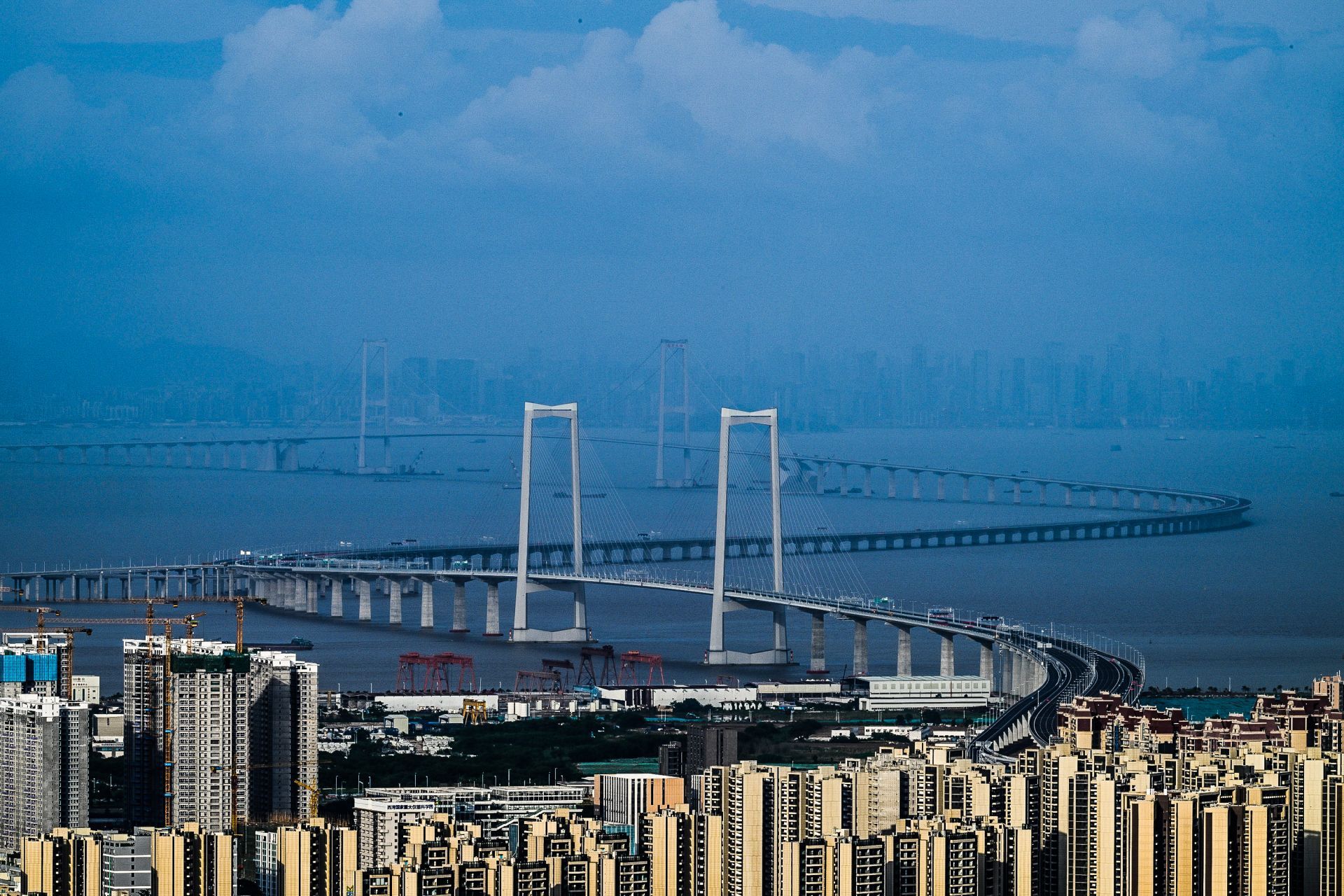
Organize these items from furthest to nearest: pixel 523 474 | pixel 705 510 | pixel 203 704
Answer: pixel 705 510 → pixel 523 474 → pixel 203 704

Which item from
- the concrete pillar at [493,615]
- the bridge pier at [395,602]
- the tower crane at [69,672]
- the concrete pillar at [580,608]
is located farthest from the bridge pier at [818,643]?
the tower crane at [69,672]

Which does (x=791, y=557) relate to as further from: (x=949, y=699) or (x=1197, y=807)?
(x=1197, y=807)

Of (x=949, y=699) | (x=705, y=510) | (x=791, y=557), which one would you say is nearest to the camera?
(x=949, y=699)

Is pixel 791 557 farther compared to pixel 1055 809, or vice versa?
pixel 791 557

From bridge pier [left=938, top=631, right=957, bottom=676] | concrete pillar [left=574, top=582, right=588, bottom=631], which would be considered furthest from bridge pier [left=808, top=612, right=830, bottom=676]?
concrete pillar [left=574, top=582, right=588, bottom=631]

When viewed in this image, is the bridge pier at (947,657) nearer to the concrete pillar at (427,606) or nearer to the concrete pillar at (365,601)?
the concrete pillar at (427,606)

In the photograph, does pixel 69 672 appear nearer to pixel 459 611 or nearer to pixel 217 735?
pixel 217 735

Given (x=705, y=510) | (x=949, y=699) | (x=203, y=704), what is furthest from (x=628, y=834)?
(x=705, y=510)

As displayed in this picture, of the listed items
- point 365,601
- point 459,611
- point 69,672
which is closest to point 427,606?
point 459,611
